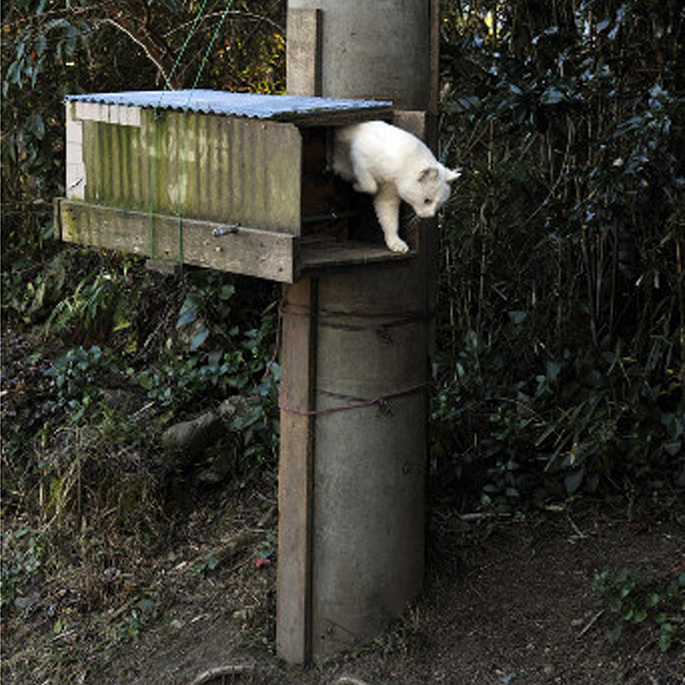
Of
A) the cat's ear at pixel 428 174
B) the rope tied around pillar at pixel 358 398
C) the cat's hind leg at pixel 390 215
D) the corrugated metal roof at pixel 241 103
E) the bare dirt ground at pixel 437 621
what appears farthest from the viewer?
the bare dirt ground at pixel 437 621

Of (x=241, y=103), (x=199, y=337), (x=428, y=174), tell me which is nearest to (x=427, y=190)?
(x=428, y=174)

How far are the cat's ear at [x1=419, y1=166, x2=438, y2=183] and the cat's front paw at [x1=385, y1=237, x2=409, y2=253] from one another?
206 mm

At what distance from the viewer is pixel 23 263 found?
7152mm

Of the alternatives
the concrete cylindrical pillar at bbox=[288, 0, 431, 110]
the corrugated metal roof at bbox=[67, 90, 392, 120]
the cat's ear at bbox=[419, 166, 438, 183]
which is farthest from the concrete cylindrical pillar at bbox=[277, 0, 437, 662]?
the cat's ear at bbox=[419, 166, 438, 183]

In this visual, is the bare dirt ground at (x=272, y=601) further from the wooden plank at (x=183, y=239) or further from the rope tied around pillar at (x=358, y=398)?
the wooden plank at (x=183, y=239)

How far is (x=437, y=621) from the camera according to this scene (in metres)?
4.24

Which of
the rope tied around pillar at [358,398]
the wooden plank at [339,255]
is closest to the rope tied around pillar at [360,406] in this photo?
the rope tied around pillar at [358,398]

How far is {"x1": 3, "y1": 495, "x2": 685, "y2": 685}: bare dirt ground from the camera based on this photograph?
405 cm

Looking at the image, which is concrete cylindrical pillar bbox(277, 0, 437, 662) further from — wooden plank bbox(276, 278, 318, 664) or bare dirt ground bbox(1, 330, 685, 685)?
bare dirt ground bbox(1, 330, 685, 685)

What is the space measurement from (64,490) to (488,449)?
67.9 inches

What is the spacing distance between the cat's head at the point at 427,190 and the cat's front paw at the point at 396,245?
11cm

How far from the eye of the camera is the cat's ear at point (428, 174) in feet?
11.4

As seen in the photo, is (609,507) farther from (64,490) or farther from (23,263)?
(23,263)

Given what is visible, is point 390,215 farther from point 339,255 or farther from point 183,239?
point 183,239
